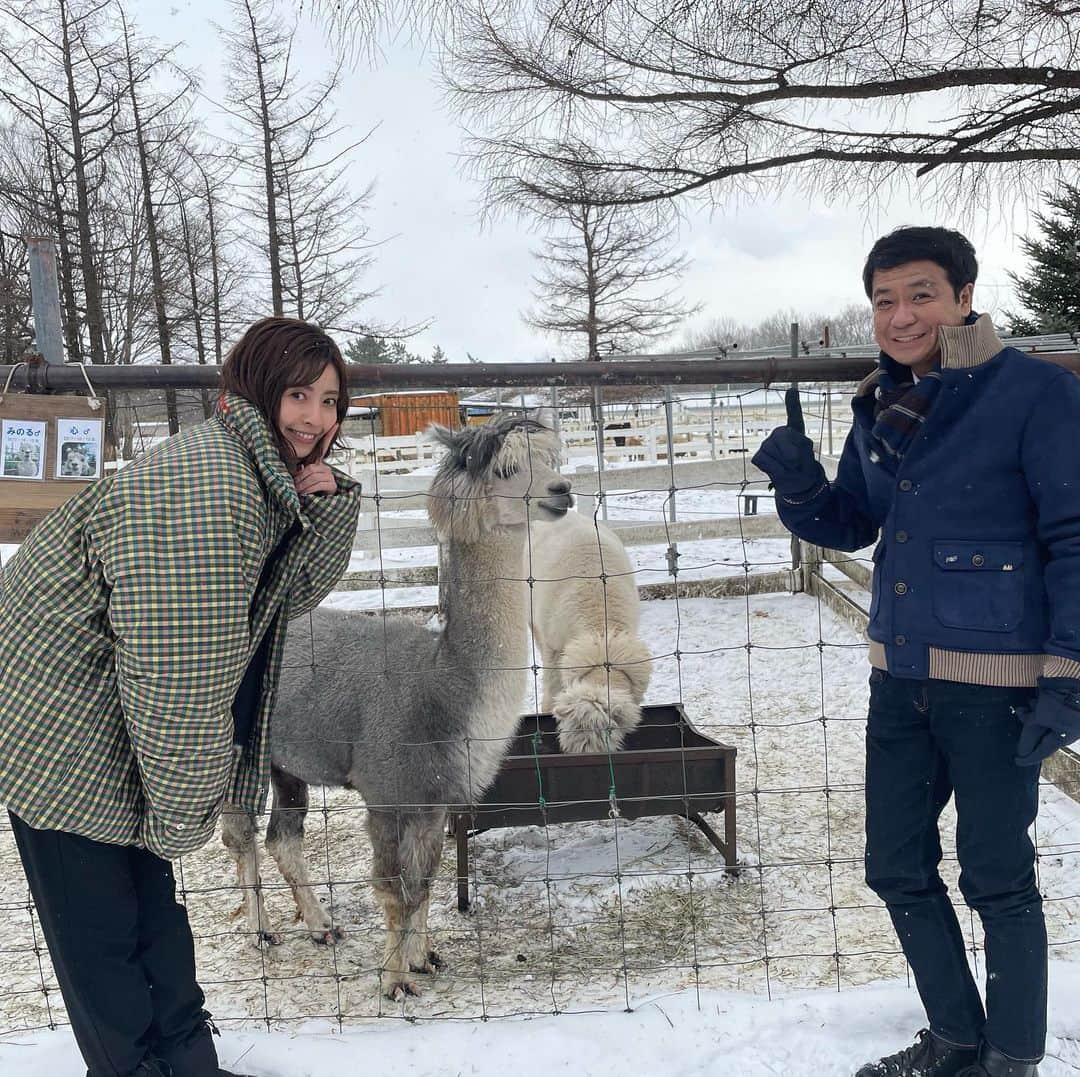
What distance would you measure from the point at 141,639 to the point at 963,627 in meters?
1.57

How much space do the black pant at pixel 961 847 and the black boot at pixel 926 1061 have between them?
0.10 feet

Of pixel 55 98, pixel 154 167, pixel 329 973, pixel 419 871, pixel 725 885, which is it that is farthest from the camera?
pixel 154 167

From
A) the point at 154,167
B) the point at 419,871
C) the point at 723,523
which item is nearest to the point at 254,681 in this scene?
the point at 419,871

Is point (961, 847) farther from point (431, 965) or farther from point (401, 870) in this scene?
point (431, 965)

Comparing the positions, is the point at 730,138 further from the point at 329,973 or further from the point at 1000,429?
the point at 329,973

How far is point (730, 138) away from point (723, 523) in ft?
21.6

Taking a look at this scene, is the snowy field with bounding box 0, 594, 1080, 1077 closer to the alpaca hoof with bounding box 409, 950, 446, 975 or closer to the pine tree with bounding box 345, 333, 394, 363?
the alpaca hoof with bounding box 409, 950, 446, 975

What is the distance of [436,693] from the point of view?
313 cm

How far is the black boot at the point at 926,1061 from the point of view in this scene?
1998 millimetres

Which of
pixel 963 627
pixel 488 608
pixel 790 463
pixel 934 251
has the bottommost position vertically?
pixel 488 608

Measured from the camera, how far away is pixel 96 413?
240cm

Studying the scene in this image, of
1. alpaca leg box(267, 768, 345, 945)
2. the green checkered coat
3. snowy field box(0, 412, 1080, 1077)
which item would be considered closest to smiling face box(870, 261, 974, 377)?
snowy field box(0, 412, 1080, 1077)

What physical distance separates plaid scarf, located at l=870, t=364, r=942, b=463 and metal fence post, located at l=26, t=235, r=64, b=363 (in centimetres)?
211

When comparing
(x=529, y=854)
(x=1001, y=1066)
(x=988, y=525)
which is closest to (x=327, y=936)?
(x=529, y=854)
